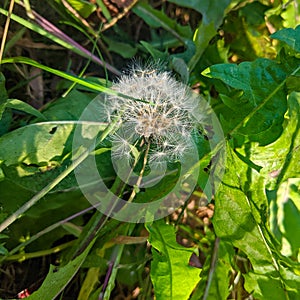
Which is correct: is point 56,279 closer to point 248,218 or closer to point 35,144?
point 35,144

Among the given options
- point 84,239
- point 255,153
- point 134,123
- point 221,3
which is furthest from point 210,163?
point 221,3

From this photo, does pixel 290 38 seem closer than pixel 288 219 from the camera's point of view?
No

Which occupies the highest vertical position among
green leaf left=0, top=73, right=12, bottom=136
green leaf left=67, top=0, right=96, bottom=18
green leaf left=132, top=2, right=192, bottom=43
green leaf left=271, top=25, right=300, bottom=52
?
green leaf left=132, top=2, right=192, bottom=43

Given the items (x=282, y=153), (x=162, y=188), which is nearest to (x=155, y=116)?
(x=162, y=188)

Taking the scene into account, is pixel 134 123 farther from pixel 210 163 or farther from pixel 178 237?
pixel 178 237

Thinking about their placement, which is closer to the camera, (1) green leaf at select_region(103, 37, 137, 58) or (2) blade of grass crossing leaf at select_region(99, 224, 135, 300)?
(2) blade of grass crossing leaf at select_region(99, 224, 135, 300)

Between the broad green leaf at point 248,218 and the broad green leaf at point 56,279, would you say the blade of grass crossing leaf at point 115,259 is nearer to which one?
the broad green leaf at point 56,279

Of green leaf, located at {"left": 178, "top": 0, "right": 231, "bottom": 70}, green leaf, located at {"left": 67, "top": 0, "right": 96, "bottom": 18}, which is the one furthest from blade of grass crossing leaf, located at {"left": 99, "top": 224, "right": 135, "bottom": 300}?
green leaf, located at {"left": 67, "top": 0, "right": 96, "bottom": 18}

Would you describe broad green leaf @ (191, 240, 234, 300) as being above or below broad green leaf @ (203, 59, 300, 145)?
below

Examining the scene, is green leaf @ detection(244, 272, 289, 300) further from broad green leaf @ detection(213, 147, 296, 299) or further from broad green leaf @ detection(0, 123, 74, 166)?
broad green leaf @ detection(0, 123, 74, 166)
